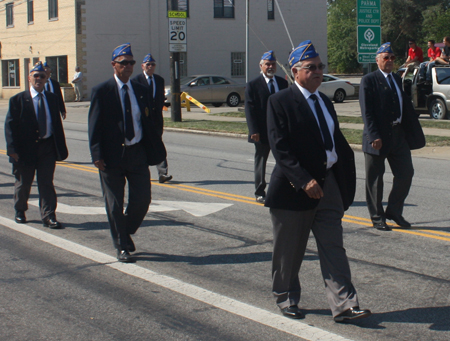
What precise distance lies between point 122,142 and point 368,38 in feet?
32.4

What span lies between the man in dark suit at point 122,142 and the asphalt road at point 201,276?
0.48 m

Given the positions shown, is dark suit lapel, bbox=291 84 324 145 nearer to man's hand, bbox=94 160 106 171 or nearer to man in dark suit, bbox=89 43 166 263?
man in dark suit, bbox=89 43 166 263

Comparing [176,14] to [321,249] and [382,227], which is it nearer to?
[382,227]

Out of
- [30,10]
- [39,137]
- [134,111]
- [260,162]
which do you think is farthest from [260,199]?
[30,10]

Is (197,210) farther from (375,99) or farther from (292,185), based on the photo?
(292,185)

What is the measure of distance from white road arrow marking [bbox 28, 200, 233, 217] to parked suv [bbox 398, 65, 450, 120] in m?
12.9

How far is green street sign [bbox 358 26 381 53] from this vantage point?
14164 mm

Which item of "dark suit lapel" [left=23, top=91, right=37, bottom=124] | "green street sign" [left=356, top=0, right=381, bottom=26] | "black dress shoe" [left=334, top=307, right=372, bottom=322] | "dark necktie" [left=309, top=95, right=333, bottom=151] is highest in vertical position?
"green street sign" [left=356, top=0, right=381, bottom=26]

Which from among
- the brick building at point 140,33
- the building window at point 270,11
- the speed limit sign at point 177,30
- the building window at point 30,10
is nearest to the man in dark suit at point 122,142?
the speed limit sign at point 177,30

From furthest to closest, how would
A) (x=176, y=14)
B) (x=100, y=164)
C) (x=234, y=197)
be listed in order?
(x=176, y=14), (x=234, y=197), (x=100, y=164)

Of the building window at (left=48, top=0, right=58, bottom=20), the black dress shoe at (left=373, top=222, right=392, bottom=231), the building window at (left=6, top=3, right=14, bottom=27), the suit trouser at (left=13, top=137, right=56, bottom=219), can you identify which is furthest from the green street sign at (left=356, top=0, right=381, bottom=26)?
the building window at (left=6, top=3, right=14, bottom=27)

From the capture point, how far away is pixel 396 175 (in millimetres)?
7023

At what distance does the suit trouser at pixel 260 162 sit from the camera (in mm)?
8383

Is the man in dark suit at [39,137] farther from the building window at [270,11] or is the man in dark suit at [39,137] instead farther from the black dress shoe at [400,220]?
the building window at [270,11]
